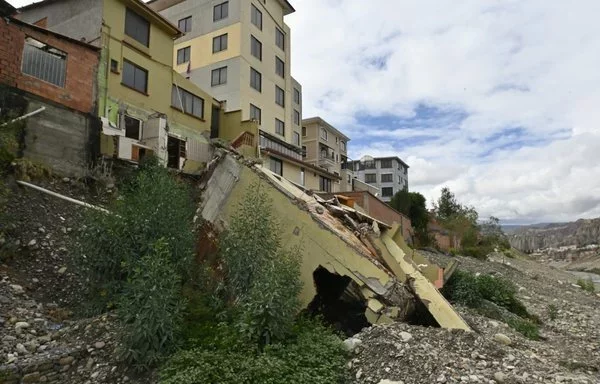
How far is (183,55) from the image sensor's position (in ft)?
94.5

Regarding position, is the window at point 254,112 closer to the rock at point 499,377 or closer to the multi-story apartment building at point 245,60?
the multi-story apartment building at point 245,60

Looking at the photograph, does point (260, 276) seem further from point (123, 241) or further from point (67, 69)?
point (67, 69)

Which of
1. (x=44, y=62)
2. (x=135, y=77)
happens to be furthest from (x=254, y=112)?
(x=44, y=62)

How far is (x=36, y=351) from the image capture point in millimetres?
5180

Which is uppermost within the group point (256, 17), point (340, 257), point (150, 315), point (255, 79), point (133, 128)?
point (256, 17)

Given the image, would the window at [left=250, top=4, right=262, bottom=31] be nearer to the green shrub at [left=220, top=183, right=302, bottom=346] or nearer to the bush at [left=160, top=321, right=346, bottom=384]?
the green shrub at [left=220, top=183, right=302, bottom=346]

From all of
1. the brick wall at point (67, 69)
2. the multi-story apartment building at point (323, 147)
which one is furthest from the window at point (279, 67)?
the brick wall at point (67, 69)

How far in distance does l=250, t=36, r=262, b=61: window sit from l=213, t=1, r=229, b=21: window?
2256mm

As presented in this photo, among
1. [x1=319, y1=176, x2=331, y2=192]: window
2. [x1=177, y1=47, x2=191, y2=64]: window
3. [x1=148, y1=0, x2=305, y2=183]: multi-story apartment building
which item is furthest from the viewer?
[x1=319, y1=176, x2=331, y2=192]: window

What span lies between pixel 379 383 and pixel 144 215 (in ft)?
13.4

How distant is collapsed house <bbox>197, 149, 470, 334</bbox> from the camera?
6297 mm

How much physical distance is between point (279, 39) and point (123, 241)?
2771cm

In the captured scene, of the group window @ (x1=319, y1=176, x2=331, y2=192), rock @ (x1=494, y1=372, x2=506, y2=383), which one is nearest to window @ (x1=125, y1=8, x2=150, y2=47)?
window @ (x1=319, y1=176, x2=331, y2=192)

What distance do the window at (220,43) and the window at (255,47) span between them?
1.79 m
